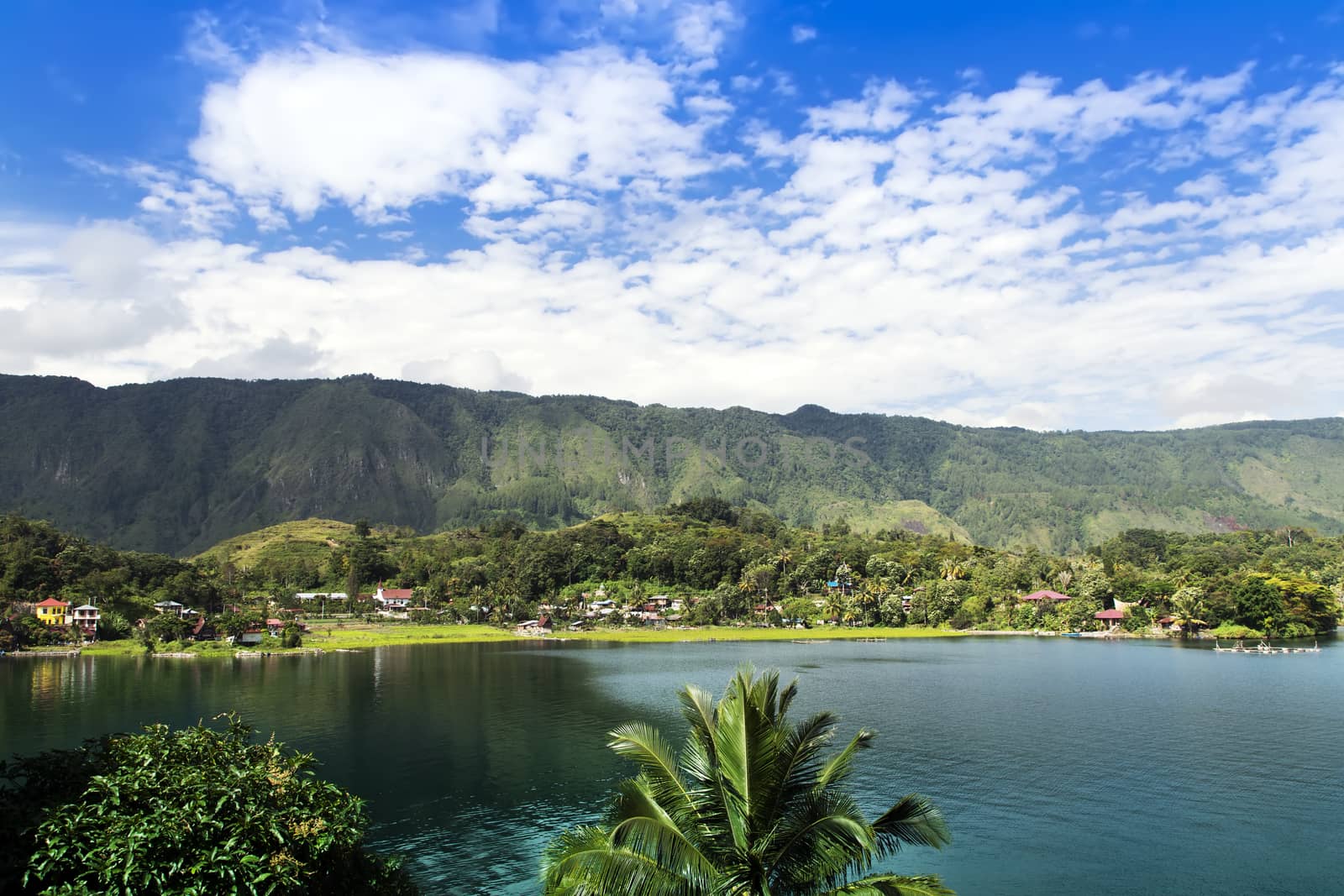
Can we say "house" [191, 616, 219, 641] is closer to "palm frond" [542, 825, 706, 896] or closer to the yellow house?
the yellow house

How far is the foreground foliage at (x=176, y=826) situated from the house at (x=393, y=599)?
12853 cm

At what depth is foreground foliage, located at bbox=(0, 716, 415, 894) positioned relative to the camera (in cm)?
1083

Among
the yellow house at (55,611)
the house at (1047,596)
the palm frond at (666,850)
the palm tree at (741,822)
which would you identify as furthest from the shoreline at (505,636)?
the palm frond at (666,850)

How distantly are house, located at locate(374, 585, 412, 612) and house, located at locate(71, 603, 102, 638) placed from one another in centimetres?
4451

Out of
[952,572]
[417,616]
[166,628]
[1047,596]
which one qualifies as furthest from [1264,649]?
[166,628]

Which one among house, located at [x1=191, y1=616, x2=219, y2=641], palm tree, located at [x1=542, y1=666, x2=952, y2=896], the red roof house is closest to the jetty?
the red roof house

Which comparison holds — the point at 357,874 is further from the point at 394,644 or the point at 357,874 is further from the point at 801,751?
the point at 394,644

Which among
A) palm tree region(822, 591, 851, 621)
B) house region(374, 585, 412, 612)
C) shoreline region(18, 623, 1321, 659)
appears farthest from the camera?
house region(374, 585, 412, 612)

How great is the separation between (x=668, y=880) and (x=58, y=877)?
7.93 m

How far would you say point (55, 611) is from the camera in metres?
97.2

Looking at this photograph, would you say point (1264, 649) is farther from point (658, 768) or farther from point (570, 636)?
point (658, 768)

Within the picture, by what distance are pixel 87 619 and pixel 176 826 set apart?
10496 cm

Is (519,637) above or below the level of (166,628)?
below

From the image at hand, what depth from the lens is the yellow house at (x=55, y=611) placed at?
316ft
